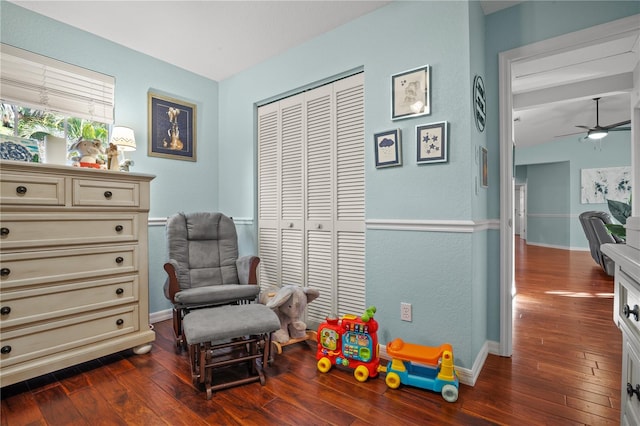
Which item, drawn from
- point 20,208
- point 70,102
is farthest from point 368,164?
point 70,102

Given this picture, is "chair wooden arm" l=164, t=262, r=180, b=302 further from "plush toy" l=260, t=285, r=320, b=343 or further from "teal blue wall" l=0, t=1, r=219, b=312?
"teal blue wall" l=0, t=1, r=219, b=312

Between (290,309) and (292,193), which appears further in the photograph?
(292,193)

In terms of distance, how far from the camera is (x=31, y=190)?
182 centimetres

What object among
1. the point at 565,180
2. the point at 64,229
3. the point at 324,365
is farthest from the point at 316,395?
the point at 565,180

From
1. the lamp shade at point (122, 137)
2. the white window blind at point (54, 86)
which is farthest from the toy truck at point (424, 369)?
the white window blind at point (54, 86)

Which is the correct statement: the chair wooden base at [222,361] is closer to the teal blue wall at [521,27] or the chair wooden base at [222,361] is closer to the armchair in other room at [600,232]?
the teal blue wall at [521,27]

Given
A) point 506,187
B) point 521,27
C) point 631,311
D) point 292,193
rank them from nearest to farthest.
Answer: point 631,311 < point 521,27 < point 506,187 < point 292,193

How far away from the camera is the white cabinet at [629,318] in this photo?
0.87m

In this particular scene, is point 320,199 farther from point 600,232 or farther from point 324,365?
point 600,232

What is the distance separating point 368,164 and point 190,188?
2.04m

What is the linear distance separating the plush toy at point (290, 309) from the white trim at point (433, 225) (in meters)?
0.76

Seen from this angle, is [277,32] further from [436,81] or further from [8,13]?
[8,13]

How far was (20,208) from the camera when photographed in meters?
1.78

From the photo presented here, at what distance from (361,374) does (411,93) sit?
1868mm
